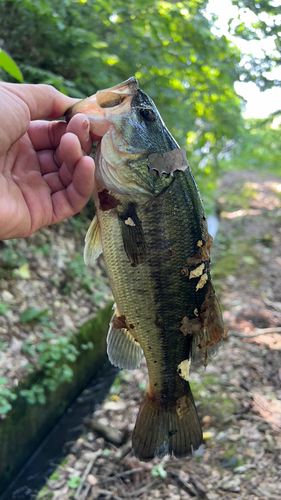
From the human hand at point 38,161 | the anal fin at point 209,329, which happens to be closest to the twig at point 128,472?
the anal fin at point 209,329

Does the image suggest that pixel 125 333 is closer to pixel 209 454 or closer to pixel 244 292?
pixel 209 454

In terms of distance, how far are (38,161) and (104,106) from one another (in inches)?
22.4

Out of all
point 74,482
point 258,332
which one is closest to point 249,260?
point 258,332

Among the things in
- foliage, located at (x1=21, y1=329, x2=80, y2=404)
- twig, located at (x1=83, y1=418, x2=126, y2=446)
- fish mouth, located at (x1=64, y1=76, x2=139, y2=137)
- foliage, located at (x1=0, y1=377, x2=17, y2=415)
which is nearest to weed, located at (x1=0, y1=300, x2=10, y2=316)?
foliage, located at (x1=21, y1=329, x2=80, y2=404)

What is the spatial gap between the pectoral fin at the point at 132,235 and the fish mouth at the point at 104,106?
1.34 feet

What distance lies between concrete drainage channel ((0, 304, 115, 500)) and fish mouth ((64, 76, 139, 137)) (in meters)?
2.04

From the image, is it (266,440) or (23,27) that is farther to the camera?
(23,27)

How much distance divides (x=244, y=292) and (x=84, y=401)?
2871 millimetres

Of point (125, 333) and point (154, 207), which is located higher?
point (154, 207)

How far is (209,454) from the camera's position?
2785mm

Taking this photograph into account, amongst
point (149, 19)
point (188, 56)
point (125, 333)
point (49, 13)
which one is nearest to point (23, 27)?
point (49, 13)

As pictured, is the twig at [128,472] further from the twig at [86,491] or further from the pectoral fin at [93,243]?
the pectoral fin at [93,243]

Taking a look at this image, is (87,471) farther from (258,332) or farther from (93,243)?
(258,332)

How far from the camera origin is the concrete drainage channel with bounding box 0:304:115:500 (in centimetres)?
251
